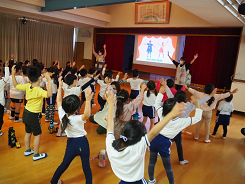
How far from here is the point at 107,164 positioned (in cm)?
259

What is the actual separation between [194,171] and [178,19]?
577 cm

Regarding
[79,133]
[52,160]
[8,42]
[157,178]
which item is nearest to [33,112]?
[52,160]

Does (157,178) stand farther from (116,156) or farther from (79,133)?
(116,156)

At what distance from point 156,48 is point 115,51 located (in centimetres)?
→ 216

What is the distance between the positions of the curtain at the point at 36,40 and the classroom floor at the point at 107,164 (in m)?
5.46

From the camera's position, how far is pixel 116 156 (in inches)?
48.8

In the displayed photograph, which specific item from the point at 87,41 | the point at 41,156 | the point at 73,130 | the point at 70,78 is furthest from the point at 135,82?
the point at 87,41

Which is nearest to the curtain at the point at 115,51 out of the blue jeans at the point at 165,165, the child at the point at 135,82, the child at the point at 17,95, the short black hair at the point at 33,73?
the child at the point at 135,82

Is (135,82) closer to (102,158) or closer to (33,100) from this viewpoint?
(102,158)

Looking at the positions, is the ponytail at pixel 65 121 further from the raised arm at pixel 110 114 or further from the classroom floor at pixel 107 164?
the classroom floor at pixel 107 164

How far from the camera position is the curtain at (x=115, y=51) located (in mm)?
9016

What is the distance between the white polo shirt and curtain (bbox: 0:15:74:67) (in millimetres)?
8268

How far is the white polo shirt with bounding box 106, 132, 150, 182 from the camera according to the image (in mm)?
1228

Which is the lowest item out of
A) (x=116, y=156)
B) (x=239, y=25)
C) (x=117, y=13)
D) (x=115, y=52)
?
(x=116, y=156)
